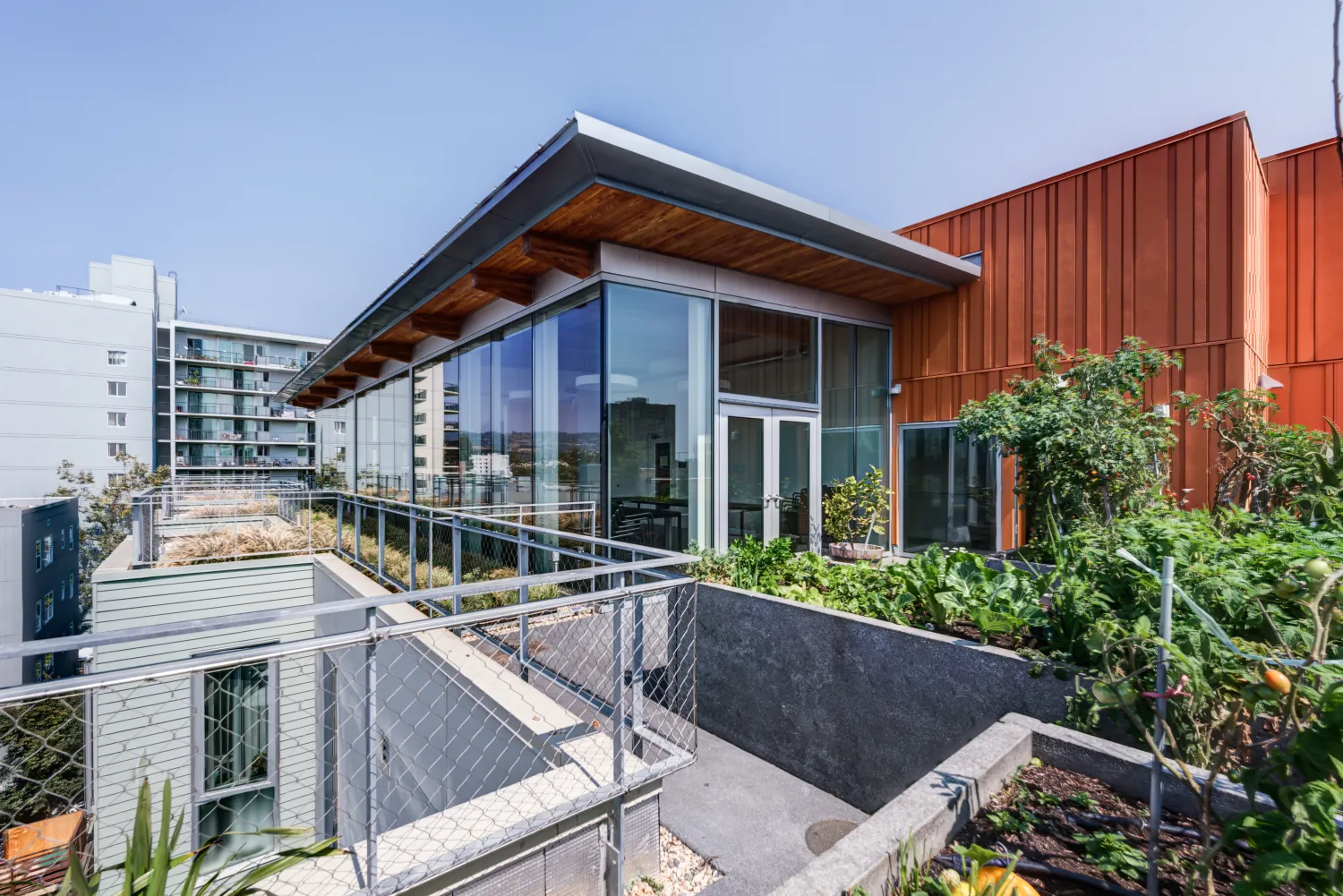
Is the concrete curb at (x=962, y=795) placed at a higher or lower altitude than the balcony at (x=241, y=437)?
lower

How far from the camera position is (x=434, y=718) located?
181 inches

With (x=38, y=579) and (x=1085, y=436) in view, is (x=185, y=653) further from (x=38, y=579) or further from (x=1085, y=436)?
(x=38, y=579)

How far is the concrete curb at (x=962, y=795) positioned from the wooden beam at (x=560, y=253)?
5.24 m

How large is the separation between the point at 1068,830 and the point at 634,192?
478cm

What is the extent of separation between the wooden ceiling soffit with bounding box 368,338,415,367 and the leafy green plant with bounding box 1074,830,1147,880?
1049cm

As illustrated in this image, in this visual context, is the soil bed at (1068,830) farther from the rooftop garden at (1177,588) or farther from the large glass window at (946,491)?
the large glass window at (946,491)

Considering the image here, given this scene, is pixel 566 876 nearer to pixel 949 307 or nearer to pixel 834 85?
pixel 949 307

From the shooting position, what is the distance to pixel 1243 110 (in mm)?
6219

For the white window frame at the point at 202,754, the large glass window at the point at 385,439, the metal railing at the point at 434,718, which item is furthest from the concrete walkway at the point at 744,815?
the large glass window at the point at 385,439

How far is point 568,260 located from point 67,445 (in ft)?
141

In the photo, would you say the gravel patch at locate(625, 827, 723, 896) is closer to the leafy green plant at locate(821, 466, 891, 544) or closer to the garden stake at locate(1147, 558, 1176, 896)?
the garden stake at locate(1147, 558, 1176, 896)

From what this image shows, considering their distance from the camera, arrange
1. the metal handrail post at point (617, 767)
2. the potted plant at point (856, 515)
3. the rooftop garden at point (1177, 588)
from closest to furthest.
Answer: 1. the rooftop garden at point (1177, 588)
2. the metal handrail post at point (617, 767)
3. the potted plant at point (856, 515)

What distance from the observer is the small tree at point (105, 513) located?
27.8 meters

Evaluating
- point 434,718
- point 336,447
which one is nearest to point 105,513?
point 336,447
